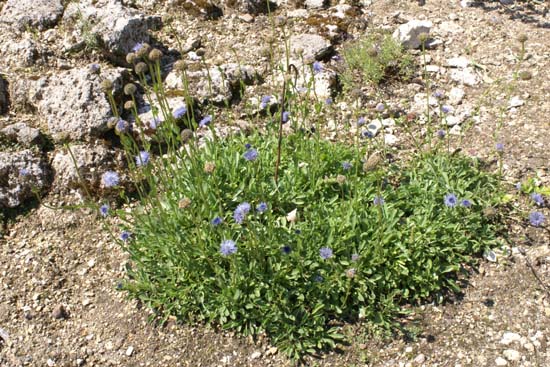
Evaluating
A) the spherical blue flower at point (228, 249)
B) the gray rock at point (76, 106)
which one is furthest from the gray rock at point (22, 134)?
the spherical blue flower at point (228, 249)

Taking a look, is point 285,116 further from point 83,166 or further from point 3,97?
point 3,97

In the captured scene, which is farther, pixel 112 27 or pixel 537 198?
pixel 112 27

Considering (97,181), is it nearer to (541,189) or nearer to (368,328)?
(368,328)

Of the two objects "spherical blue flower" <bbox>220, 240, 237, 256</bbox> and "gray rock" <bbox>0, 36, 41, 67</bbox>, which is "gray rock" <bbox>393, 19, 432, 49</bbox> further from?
"gray rock" <bbox>0, 36, 41, 67</bbox>

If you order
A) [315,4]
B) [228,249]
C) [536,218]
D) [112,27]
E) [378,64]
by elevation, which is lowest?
[536,218]

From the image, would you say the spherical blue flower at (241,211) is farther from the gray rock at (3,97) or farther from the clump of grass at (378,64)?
the gray rock at (3,97)

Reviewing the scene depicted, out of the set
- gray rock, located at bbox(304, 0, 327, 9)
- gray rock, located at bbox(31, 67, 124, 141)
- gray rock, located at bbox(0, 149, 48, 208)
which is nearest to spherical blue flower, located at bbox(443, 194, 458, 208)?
gray rock, located at bbox(31, 67, 124, 141)

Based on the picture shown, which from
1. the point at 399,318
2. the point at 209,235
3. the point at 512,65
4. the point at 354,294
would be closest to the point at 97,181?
the point at 209,235

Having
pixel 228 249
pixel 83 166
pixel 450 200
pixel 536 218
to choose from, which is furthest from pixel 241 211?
pixel 536 218

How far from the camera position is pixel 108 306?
423 centimetres

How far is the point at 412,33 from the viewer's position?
6129mm

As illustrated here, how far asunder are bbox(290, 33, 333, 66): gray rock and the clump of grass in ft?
0.78

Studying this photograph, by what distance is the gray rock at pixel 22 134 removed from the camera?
5113 millimetres

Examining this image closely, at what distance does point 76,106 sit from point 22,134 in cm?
58
